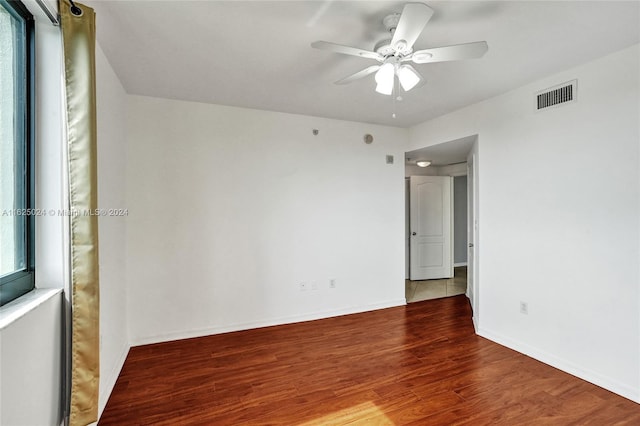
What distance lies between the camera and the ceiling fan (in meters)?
1.61

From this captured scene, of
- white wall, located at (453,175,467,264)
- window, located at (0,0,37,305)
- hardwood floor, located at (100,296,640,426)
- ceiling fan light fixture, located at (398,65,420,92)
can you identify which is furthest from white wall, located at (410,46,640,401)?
white wall, located at (453,175,467,264)

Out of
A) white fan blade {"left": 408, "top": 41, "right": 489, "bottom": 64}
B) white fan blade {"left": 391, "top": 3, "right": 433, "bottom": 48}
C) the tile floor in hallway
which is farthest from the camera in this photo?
the tile floor in hallway

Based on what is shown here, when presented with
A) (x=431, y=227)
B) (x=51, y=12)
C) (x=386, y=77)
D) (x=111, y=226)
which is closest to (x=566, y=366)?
(x=386, y=77)

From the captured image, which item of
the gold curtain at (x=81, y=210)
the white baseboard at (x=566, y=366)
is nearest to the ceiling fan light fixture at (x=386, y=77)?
the gold curtain at (x=81, y=210)

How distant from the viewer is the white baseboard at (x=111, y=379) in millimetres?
2188

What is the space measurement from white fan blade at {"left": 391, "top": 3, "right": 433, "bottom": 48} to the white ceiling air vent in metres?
1.86

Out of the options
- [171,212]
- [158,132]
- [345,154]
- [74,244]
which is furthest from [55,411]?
[345,154]

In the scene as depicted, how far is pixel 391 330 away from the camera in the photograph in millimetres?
3668

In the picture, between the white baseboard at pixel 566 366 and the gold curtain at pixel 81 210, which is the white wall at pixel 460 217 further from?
the gold curtain at pixel 81 210

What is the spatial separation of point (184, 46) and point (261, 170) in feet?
5.49

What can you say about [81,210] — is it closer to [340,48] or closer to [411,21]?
[340,48]

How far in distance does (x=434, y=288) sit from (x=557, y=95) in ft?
11.9

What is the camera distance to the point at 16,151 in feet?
4.72

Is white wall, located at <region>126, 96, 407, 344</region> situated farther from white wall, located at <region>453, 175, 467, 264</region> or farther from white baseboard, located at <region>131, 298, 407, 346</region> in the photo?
white wall, located at <region>453, 175, 467, 264</region>
